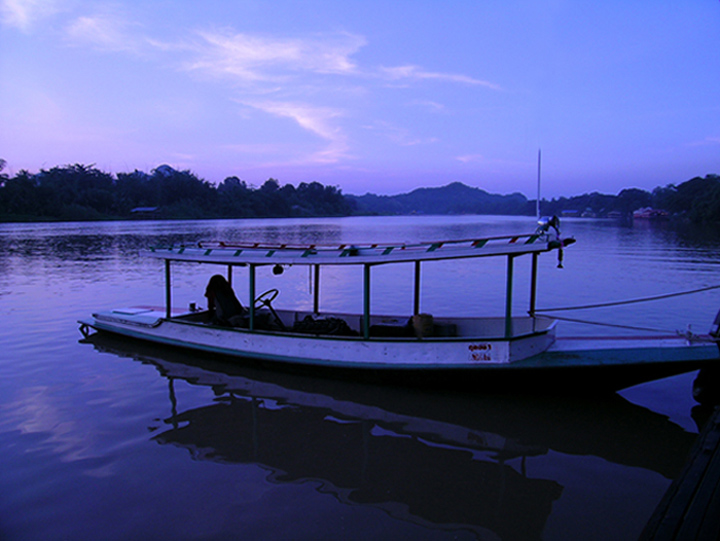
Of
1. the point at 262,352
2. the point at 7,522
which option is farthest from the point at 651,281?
the point at 7,522

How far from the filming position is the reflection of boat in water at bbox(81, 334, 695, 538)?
4992 mm

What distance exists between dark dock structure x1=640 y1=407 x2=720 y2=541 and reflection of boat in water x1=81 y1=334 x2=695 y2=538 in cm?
103

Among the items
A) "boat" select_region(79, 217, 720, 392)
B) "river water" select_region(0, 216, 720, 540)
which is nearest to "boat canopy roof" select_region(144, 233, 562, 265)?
"boat" select_region(79, 217, 720, 392)

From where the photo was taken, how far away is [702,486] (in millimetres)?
4027

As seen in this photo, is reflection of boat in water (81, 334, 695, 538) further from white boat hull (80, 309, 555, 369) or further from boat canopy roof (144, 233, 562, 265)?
boat canopy roof (144, 233, 562, 265)

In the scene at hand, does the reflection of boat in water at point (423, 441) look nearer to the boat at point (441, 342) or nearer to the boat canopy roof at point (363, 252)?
the boat at point (441, 342)

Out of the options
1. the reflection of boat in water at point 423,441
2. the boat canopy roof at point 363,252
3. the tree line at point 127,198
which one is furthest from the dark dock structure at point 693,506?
the tree line at point 127,198

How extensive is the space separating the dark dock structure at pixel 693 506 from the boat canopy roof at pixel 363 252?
2.93 meters

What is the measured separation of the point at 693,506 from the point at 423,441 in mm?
3012

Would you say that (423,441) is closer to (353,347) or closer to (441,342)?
(441,342)

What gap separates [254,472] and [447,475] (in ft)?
6.85

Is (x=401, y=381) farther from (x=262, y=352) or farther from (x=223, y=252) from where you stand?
(x=223, y=252)

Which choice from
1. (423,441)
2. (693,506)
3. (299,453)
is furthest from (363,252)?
(693,506)

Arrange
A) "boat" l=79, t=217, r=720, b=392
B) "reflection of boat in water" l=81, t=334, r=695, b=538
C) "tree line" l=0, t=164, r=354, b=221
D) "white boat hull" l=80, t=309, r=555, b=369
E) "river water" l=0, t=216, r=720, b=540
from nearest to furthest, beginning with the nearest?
"river water" l=0, t=216, r=720, b=540 → "reflection of boat in water" l=81, t=334, r=695, b=538 → "boat" l=79, t=217, r=720, b=392 → "white boat hull" l=80, t=309, r=555, b=369 → "tree line" l=0, t=164, r=354, b=221
